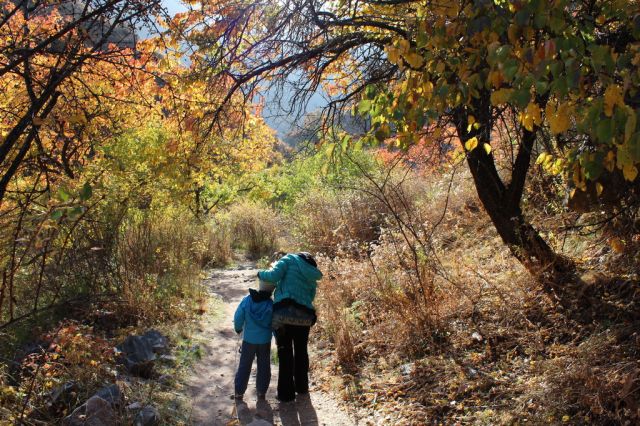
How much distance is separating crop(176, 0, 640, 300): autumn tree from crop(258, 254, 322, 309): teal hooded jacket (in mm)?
1914

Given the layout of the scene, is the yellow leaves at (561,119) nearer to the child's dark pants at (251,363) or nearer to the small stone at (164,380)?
the child's dark pants at (251,363)

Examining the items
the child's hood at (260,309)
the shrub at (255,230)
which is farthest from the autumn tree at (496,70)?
the shrub at (255,230)

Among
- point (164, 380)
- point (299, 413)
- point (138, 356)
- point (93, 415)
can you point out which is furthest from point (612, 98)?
point (138, 356)

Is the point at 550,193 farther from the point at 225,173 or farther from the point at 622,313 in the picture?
the point at 225,173

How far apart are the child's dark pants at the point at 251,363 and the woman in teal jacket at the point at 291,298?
15 cm

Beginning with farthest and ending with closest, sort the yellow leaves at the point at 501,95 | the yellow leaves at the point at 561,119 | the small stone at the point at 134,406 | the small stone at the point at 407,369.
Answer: the small stone at the point at 407,369
the small stone at the point at 134,406
the yellow leaves at the point at 501,95
the yellow leaves at the point at 561,119

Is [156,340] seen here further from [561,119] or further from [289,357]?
[561,119]

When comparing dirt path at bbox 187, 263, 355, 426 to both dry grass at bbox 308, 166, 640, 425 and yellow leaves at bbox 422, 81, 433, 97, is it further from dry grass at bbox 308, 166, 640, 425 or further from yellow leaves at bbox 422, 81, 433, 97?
yellow leaves at bbox 422, 81, 433, 97

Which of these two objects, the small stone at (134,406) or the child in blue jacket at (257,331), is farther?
the child in blue jacket at (257,331)

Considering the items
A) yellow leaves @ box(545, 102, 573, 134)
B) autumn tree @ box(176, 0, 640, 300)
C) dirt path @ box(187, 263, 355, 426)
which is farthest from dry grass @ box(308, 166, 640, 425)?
yellow leaves @ box(545, 102, 573, 134)

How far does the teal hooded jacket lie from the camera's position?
17.1ft

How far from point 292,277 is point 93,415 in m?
2.19

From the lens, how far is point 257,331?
17.4 feet

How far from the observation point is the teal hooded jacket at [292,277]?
5.22 metres
